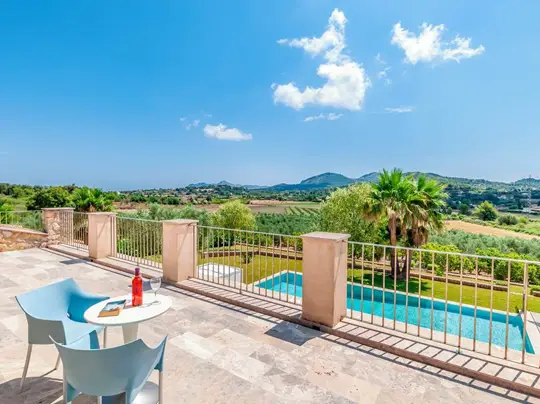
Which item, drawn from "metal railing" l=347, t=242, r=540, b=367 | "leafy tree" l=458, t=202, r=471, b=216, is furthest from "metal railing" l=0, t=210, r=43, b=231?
"leafy tree" l=458, t=202, r=471, b=216

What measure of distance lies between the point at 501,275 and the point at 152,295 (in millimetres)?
16510

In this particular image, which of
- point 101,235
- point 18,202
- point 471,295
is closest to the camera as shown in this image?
point 101,235

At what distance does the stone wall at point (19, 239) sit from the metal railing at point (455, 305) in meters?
8.28

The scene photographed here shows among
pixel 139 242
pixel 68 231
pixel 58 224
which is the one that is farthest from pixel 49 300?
pixel 58 224

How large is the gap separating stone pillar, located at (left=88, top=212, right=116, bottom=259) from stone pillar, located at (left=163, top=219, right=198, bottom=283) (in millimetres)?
2424

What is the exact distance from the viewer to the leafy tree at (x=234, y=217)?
26.6m

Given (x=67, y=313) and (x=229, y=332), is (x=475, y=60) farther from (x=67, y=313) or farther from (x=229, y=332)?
(x=67, y=313)

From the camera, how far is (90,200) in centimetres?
1598

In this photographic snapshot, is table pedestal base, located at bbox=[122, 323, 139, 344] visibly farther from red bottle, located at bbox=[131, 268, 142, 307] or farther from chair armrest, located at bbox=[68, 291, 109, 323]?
chair armrest, located at bbox=[68, 291, 109, 323]

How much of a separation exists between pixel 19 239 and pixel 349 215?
16006 mm

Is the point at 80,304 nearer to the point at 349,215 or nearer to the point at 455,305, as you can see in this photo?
the point at 455,305

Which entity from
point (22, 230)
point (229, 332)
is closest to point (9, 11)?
point (22, 230)

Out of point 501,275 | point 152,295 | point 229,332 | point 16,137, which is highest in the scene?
point 16,137

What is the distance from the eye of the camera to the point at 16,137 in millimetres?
27703
